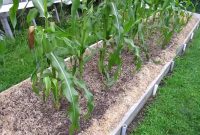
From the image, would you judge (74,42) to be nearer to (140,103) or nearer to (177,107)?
(140,103)

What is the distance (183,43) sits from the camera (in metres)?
4.94

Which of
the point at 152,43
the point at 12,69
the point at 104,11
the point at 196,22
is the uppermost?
the point at 104,11

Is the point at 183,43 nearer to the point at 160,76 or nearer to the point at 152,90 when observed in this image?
the point at 160,76

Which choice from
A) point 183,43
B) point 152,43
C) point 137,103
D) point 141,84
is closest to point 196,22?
point 183,43

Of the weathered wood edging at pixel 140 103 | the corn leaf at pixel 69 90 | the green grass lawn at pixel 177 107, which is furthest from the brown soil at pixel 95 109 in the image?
the corn leaf at pixel 69 90

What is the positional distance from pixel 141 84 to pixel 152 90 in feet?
0.66

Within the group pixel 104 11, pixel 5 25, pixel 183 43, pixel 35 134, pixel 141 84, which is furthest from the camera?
pixel 183 43

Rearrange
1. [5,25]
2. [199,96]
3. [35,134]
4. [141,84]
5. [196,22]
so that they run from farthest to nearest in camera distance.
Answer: [196,22], [5,25], [199,96], [141,84], [35,134]

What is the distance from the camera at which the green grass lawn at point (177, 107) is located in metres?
3.16

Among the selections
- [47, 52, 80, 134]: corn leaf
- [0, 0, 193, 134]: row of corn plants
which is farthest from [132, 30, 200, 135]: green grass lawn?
[47, 52, 80, 134]: corn leaf

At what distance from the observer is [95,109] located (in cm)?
294

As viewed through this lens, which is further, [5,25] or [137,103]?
[5,25]

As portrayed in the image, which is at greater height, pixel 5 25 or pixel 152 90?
pixel 5 25

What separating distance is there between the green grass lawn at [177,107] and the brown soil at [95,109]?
0.88 ft
